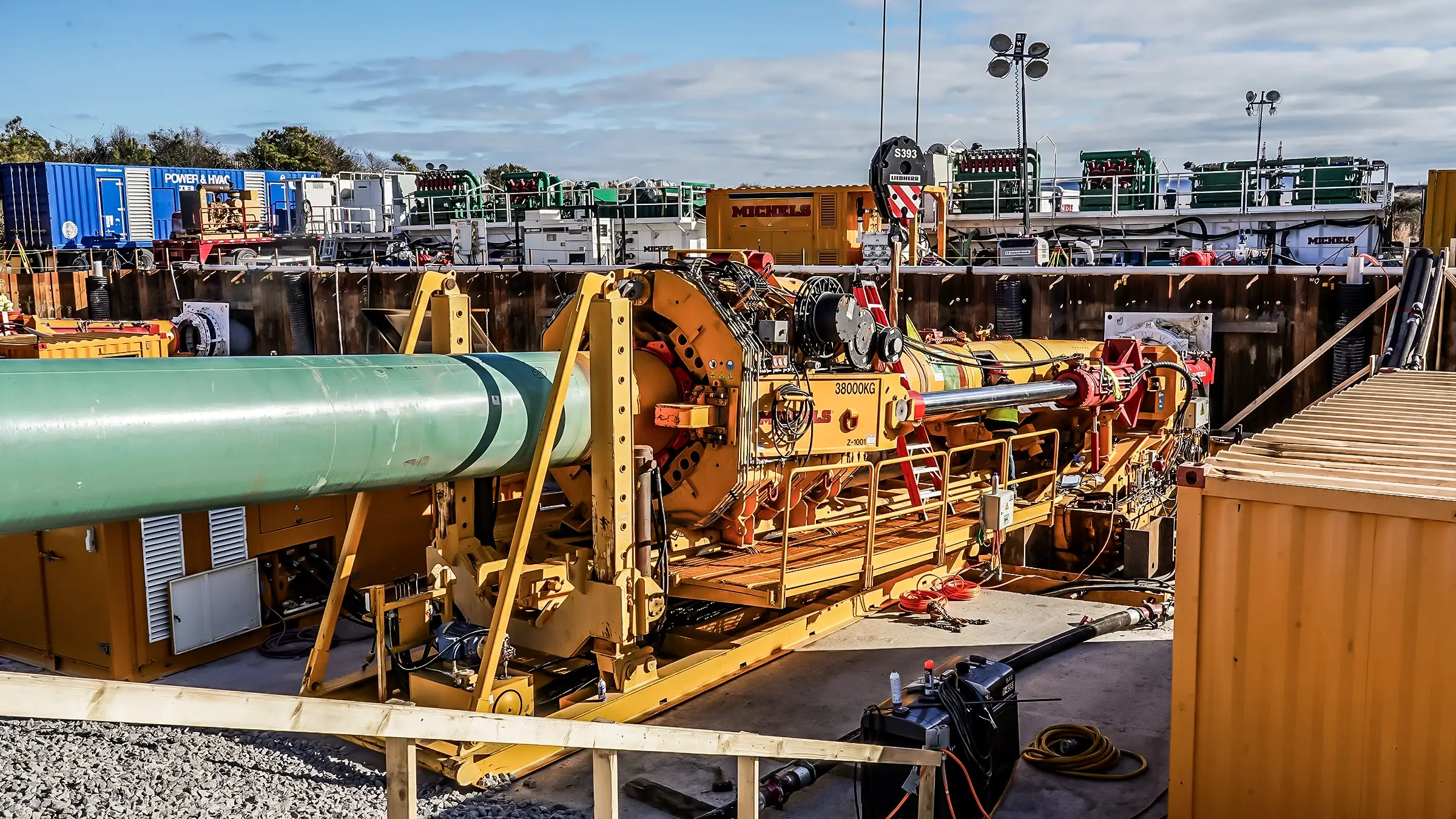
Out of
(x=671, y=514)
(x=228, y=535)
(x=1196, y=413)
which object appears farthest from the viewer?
(x=1196, y=413)

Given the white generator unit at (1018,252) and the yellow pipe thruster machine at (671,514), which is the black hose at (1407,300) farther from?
the white generator unit at (1018,252)

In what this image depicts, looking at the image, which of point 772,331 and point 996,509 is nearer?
point 772,331

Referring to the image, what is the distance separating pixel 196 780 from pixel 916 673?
15.7ft

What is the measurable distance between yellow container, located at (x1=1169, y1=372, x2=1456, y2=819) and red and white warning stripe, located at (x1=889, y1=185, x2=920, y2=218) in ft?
25.8

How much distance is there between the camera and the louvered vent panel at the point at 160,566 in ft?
27.0

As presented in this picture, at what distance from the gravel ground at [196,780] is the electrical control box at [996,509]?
149 inches

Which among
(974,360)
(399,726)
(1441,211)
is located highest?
(1441,211)

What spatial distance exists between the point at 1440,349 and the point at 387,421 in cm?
1216

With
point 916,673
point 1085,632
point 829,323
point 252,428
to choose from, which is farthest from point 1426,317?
point 252,428

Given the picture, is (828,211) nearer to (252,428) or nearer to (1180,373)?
(1180,373)

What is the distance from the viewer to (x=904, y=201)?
13.0 m

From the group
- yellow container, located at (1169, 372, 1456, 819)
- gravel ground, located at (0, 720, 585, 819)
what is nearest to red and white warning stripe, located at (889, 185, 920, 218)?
yellow container, located at (1169, 372, 1456, 819)

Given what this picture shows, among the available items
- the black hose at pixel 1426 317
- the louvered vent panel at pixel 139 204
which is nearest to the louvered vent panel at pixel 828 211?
the black hose at pixel 1426 317

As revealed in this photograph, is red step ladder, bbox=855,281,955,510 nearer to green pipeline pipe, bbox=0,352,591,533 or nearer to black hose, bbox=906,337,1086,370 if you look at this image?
black hose, bbox=906,337,1086,370
